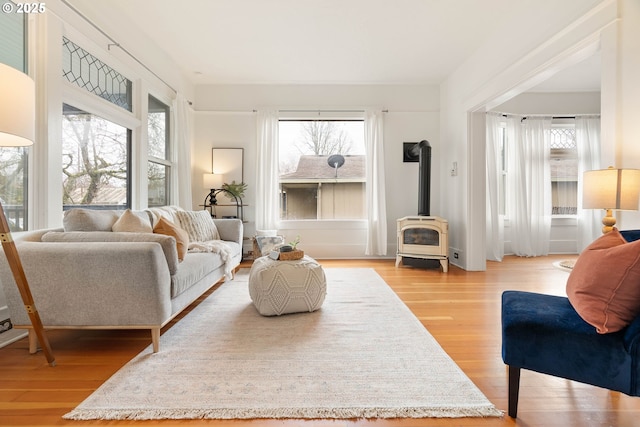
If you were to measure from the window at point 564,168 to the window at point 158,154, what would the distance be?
638 centimetres

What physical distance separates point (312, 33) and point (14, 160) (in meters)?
3.05

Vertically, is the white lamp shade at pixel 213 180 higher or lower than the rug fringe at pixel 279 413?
higher

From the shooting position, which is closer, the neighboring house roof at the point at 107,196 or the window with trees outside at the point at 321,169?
the neighboring house roof at the point at 107,196

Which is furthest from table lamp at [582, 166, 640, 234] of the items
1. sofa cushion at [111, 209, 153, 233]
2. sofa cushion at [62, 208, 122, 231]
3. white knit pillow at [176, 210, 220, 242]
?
white knit pillow at [176, 210, 220, 242]

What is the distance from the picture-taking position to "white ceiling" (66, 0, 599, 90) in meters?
3.19

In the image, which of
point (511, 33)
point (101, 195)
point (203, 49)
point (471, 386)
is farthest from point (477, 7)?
point (101, 195)

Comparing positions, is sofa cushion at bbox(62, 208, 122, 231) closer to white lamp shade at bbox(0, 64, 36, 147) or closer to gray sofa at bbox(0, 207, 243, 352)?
gray sofa at bbox(0, 207, 243, 352)

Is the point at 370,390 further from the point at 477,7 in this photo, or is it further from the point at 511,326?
the point at 477,7

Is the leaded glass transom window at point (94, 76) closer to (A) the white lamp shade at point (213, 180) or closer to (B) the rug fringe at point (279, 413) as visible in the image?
(A) the white lamp shade at point (213, 180)

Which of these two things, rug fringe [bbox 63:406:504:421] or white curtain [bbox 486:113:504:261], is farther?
white curtain [bbox 486:113:504:261]

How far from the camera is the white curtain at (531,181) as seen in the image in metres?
5.50

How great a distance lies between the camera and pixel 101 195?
324 cm

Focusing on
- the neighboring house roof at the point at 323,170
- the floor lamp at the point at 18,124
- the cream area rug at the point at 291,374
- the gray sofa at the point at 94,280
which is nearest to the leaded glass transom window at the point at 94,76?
the floor lamp at the point at 18,124

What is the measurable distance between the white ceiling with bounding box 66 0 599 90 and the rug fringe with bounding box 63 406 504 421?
3.07 meters
